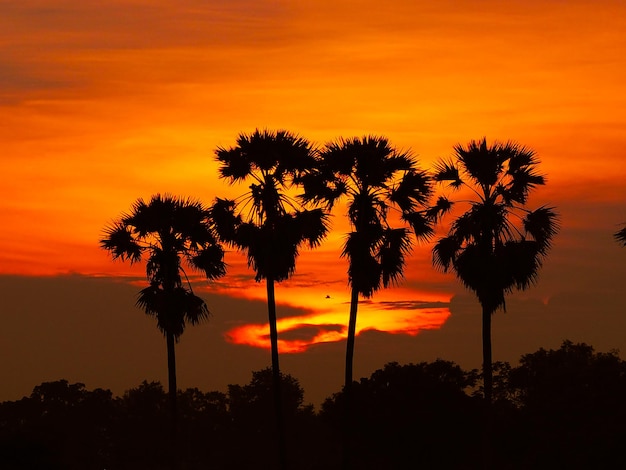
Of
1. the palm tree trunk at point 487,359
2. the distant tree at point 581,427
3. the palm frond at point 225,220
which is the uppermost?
the palm frond at point 225,220

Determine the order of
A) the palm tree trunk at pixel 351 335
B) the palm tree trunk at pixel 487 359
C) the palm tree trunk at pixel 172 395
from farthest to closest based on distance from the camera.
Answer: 1. the palm tree trunk at pixel 172 395
2. the palm tree trunk at pixel 351 335
3. the palm tree trunk at pixel 487 359

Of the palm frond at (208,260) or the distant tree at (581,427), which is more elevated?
the palm frond at (208,260)

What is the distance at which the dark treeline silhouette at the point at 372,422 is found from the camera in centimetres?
6969

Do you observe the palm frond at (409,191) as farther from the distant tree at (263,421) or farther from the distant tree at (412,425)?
the distant tree at (263,421)

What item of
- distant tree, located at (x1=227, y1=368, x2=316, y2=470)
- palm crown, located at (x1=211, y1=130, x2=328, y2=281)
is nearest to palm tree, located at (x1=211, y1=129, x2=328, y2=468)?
palm crown, located at (x1=211, y1=130, x2=328, y2=281)

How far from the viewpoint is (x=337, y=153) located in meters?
→ 62.0

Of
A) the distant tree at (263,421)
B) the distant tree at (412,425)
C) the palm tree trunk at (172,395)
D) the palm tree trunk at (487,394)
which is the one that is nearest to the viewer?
the palm tree trunk at (487,394)

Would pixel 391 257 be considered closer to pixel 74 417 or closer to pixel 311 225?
pixel 311 225

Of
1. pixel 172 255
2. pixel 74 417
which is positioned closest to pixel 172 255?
pixel 172 255

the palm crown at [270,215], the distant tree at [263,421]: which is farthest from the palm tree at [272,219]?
the distant tree at [263,421]

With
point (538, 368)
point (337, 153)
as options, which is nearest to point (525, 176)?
point (337, 153)

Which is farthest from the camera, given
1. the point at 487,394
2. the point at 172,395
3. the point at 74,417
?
the point at 74,417

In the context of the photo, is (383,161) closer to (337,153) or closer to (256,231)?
(337,153)

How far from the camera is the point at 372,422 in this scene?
83.9m
